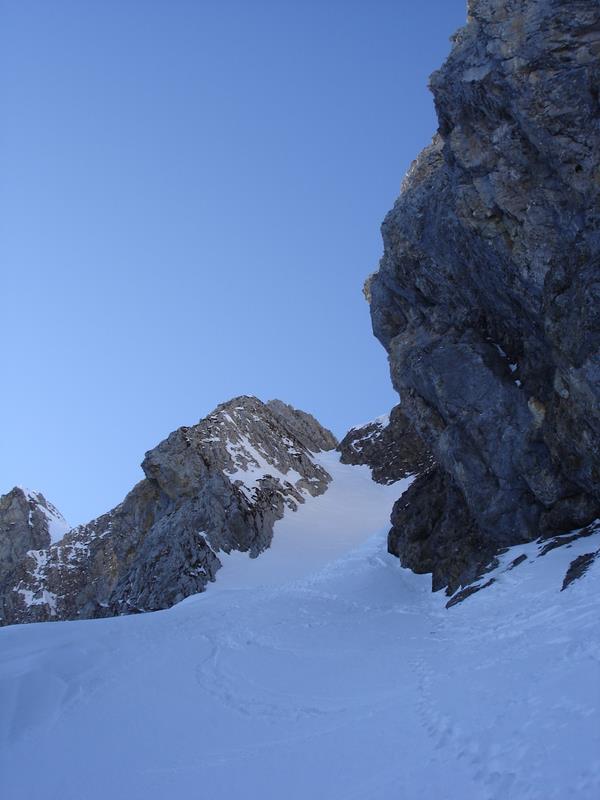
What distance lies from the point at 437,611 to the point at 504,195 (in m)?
15.1

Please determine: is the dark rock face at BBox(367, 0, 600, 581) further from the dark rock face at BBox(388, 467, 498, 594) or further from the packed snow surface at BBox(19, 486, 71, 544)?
the packed snow surface at BBox(19, 486, 71, 544)

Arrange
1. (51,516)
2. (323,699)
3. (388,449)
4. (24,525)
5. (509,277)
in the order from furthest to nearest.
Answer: (51,516), (24,525), (388,449), (509,277), (323,699)

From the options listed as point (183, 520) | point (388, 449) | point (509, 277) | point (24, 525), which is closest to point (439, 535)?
point (509, 277)

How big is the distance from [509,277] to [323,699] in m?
16.2

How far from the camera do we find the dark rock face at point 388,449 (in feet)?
219

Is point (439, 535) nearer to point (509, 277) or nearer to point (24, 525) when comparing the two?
point (509, 277)

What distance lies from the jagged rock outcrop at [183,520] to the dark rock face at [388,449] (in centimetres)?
515

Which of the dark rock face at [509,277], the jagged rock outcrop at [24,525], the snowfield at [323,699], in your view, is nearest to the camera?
the snowfield at [323,699]

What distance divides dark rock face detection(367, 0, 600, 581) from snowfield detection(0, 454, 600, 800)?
325cm

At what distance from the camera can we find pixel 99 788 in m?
11.5

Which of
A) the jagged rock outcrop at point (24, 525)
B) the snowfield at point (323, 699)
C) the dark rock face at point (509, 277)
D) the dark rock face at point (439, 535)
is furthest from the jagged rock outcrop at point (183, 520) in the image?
the dark rock face at point (509, 277)

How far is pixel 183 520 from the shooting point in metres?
44.5

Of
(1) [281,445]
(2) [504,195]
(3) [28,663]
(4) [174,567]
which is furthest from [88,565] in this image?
(2) [504,195]

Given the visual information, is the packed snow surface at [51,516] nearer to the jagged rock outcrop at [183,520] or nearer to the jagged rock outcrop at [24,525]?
the jagged rock outcrop at [24,525]
